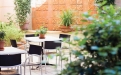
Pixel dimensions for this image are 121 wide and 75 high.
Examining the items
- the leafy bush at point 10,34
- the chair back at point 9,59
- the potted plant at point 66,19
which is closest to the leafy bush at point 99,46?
the chair back at point 9,59

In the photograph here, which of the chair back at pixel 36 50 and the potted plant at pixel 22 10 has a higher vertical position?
the potted plant at pixel 22 10

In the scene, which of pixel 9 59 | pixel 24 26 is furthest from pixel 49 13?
pixel 9 59

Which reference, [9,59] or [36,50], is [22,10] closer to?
[36,50]

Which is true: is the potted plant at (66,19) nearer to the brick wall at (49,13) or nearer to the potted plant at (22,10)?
the brick wall at (49,13)

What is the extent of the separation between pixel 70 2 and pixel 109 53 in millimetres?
12810

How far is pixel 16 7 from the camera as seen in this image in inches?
523

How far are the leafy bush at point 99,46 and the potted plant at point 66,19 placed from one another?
37.6 feet

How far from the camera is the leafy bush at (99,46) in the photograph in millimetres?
1360

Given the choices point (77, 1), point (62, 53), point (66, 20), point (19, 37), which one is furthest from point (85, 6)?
point (62, 53)

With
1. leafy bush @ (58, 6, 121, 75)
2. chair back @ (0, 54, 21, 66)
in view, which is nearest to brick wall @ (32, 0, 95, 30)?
chair back @ (0, 54, 21, 66)

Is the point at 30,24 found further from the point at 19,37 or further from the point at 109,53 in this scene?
the point at 109,53

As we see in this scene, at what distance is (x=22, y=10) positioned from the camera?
516 inches

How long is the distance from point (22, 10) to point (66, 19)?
7.39 ft

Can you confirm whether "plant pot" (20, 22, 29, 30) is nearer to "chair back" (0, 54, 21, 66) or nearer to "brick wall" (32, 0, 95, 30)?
"brick wall" (32, 0, 95, 30)
